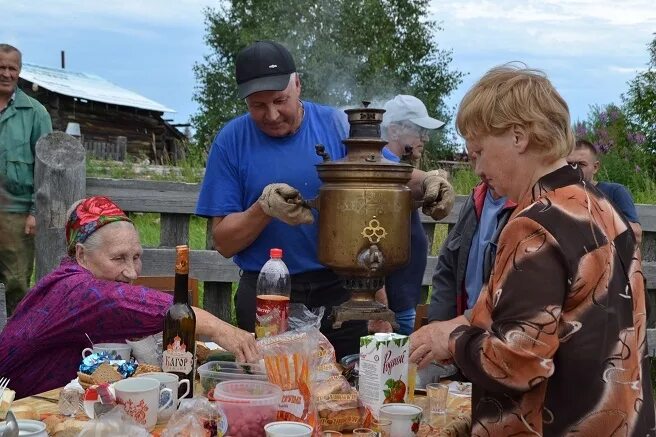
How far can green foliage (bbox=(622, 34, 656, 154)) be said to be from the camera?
11328 mm

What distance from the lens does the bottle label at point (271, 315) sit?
2482 millimetres

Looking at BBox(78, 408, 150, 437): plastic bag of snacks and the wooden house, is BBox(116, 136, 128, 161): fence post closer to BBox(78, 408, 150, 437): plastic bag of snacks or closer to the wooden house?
the wooden house

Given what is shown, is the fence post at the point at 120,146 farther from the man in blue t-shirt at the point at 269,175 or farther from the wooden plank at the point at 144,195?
the man in blue t-shirt at the point at 269,175

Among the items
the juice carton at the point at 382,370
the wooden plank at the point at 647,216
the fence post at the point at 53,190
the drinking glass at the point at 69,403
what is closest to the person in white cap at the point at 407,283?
the juice carton at the point at 382,370

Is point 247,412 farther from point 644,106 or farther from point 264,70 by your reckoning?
point 644,106

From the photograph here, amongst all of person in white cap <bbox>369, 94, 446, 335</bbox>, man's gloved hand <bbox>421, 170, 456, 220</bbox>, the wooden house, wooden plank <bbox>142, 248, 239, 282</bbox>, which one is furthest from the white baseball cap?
the wooden house

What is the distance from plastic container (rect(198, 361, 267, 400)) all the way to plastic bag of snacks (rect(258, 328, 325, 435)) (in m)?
0.12

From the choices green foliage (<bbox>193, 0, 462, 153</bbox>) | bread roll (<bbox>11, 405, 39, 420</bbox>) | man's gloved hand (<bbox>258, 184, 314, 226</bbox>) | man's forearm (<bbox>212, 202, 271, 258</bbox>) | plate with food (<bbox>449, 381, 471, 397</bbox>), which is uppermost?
green foliage (<bbox>193, 0, 462, 153</bbox>)

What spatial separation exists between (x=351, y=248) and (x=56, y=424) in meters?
0.97

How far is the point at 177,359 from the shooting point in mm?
2240

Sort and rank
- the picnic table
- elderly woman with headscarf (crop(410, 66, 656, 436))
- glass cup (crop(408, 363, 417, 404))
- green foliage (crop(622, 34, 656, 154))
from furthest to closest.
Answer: green foliage (crop(622, 34, 656, 154))
glass cup (crop(408, 363, 417, 404))
the picnic table
elderly woman with headscarf (crop(410, 66, 656, 436))

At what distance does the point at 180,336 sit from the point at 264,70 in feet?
3.85

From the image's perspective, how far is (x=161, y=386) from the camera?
2.10m

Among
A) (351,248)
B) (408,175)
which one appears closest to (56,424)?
(351,248)
